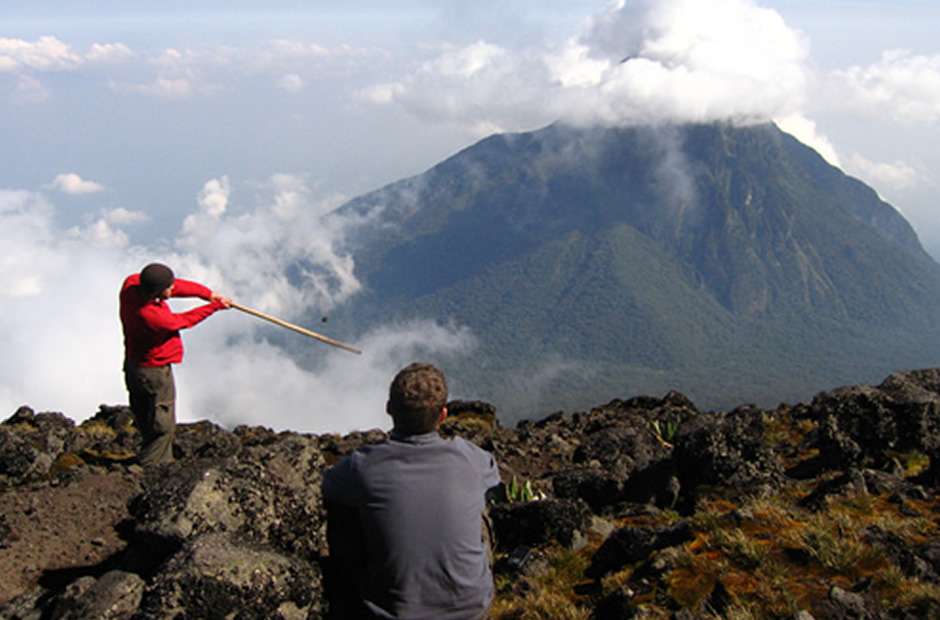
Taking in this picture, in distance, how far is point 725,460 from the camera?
36.5 ft

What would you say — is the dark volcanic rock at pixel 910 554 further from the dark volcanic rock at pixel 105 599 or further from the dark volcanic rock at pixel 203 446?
the dark volcanic rock at pixel 203 446

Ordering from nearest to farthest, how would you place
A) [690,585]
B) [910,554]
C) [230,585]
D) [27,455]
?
[230,585] < [690,585] < [910,554] < [27,455]

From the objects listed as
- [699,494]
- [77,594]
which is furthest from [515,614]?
[699,494]

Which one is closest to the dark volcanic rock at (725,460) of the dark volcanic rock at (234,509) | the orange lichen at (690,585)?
the orange lichen at (690,585)

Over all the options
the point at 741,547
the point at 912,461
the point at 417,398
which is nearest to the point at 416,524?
the point at 417,398

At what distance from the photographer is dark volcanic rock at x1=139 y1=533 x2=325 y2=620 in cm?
575

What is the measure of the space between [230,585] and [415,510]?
1.47 m

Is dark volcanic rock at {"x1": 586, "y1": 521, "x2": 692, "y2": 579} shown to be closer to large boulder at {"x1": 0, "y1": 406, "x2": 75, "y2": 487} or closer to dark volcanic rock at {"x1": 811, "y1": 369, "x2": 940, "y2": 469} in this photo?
dark volcanic rock at {"x1": 811, "y1": 369, "x2": 940, "y2": 469}

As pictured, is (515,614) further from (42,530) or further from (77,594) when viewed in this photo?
(42,530)

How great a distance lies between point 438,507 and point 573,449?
1092 centimetres

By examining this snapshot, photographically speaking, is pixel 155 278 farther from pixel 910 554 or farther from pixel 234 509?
pixel 910 554

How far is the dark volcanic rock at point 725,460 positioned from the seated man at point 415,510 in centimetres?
601

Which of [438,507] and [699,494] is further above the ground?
[438,507]

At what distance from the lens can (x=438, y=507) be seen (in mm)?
5473
